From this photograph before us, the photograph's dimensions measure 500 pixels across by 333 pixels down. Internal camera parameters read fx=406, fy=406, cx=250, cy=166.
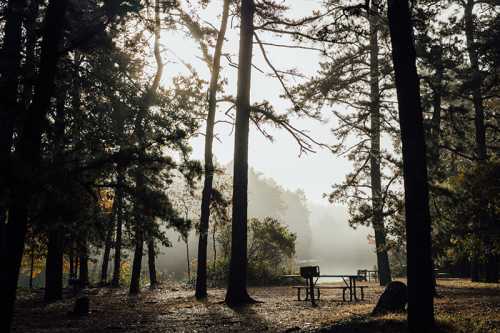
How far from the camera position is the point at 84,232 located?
23.5ft

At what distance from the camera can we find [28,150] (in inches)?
242

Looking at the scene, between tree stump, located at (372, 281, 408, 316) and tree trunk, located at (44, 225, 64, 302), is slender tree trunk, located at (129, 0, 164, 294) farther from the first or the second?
tree stump, located at (372, 281, 408, 316)

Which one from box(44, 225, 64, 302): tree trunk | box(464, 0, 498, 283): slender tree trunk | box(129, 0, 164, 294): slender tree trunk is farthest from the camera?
box(44, 225, 64, 302): tree trunk

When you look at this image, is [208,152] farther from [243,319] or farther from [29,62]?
[29,62]

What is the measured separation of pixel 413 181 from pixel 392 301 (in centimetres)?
355

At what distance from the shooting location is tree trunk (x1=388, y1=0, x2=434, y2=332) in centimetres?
639

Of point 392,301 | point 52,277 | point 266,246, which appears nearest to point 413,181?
point 392,301

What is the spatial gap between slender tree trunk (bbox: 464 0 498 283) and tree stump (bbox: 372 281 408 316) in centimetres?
387

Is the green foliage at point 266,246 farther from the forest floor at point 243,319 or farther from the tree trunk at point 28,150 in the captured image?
the tree trunk at point 28,150

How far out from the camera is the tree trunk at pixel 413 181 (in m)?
6.39

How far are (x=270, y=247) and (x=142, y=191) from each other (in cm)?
2046

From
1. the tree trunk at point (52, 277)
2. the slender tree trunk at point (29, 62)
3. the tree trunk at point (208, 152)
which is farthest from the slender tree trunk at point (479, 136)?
the tree trunk at point (52, 277)

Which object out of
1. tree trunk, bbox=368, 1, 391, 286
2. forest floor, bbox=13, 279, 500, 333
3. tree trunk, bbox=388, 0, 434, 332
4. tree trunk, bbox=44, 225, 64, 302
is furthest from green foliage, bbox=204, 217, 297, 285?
tree trunk, bbox=388, 0, 434, 332

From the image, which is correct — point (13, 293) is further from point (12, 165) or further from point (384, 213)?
point (384, 213)
